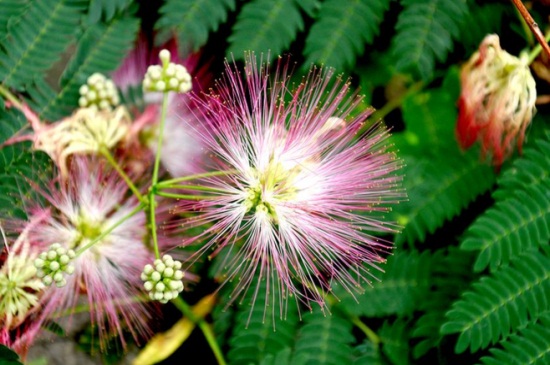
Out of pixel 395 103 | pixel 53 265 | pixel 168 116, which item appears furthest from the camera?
pixel 395 103

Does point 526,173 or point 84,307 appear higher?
point 526,173

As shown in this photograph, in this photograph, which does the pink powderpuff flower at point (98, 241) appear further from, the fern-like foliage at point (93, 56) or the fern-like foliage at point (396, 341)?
the fern-like foliage at point (396, 341)

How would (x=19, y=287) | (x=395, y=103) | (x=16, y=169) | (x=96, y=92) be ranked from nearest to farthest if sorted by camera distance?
1. (x=19, y=287)
2. (x=16, y=169)
3. (x=96, y=92)
4. (x=395, y=103)

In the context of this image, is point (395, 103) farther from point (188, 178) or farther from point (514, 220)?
point (188, 178)

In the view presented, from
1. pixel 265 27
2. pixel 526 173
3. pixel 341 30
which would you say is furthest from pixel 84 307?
pixel 526 173

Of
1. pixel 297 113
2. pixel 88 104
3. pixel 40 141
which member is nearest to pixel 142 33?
pixel 88 104

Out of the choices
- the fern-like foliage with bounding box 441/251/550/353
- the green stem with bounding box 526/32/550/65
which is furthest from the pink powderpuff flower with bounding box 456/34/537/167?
the fern-like foliage with bounding box 441/251/550/353
